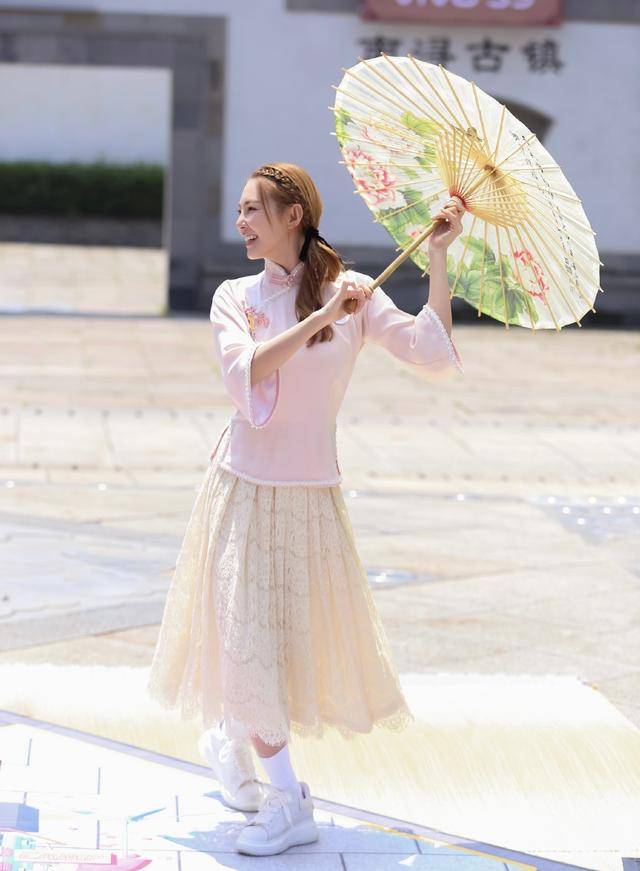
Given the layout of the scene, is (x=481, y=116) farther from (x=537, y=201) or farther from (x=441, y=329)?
(x=441, y=329)

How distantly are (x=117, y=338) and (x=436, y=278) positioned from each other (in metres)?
13.1

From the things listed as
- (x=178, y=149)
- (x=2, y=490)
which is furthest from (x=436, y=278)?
(x=178, y=149)

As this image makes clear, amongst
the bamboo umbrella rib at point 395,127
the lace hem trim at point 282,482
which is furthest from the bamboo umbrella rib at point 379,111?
the lace hem trim at point 282,482

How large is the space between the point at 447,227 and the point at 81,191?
2926 centimetres

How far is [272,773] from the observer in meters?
4.01

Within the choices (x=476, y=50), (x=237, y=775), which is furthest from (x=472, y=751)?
(x=476, y=50)

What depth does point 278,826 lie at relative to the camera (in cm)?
395

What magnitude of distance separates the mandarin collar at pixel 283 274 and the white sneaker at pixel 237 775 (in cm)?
121

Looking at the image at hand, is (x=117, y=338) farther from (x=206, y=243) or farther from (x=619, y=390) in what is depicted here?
(x=619, y=390)

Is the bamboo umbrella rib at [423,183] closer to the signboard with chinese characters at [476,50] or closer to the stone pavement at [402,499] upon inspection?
the stone pavement at [402,499]

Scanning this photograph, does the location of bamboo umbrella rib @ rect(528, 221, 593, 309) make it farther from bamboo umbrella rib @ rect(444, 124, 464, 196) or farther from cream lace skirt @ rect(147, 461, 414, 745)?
cream lace skirt @ rect(147, 461, 414, 745)

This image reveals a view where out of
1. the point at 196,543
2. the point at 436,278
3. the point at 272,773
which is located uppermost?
the point at 436,278

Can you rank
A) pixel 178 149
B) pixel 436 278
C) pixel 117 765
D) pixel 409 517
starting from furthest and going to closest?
pixel 178 149
pixel 409 517
pixel 117 765
pixel 436 278

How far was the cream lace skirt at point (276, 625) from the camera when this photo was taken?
12.8ft
